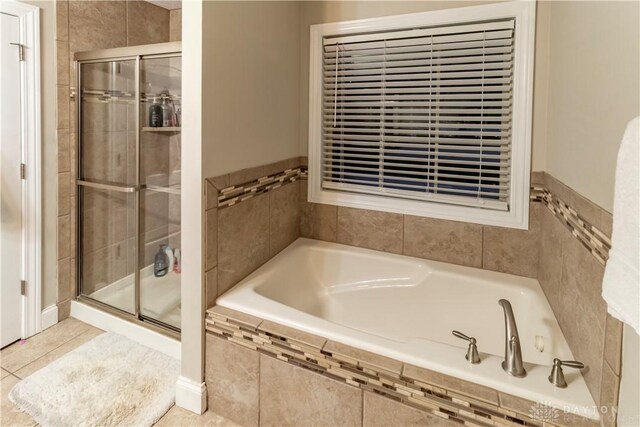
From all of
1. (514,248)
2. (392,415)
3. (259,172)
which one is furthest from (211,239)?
(514,248)

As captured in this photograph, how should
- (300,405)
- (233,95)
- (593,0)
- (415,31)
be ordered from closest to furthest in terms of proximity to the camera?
(593,0) → (300,405) → (233,95) → (415,31)

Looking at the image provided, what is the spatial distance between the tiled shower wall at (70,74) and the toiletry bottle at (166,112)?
A: 0.60 meters

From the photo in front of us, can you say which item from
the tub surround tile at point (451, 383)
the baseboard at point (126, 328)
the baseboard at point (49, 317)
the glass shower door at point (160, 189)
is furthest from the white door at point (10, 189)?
the tub surround tile at point (451, 383)

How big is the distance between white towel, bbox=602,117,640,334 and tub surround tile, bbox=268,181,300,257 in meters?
1.72

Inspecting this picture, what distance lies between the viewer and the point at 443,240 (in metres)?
2.22

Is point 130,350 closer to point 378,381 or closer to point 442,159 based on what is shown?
point 378,381

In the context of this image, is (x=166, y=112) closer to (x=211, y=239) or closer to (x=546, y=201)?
(x=211, y=239)

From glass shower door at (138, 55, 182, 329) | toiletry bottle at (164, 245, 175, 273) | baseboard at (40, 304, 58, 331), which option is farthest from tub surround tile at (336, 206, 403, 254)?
baseboard at (40, 304, 58, 331)

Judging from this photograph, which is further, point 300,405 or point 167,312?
point 167,312

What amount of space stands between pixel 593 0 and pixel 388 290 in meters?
1.66

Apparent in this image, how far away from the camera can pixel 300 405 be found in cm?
150

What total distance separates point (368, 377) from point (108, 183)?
2198mm

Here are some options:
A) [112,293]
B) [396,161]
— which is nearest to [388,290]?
[396,161]

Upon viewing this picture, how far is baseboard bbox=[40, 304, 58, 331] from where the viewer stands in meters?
2.40
